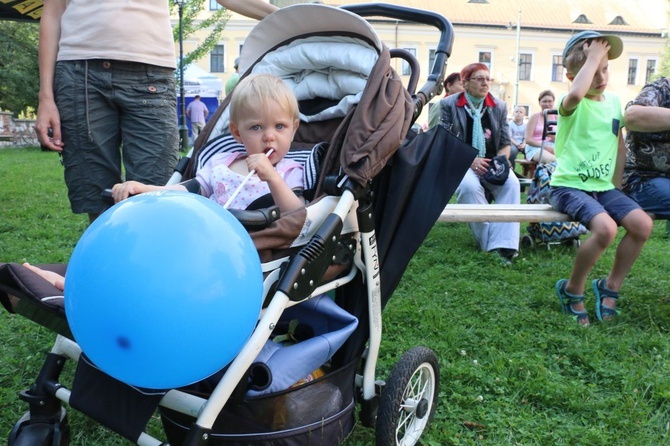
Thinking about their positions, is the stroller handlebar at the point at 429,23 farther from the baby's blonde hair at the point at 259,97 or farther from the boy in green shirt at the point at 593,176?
the boy in green shirt at the point at 593,176

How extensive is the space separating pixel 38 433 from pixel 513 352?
225 centimetres

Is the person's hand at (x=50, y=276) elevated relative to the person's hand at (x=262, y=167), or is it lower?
lower

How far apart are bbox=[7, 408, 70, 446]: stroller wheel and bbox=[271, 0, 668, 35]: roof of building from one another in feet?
134

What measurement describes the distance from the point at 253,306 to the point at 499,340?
85.6 inches

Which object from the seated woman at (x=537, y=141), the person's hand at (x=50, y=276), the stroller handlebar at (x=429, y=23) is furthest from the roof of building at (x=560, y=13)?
the person's hand at (x=50, y=276)

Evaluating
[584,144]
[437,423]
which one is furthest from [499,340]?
[584,144]

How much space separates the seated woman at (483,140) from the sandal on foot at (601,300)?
4.56ft

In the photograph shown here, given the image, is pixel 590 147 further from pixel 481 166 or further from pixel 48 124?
pixel 48 124

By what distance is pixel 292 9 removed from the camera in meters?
2.51

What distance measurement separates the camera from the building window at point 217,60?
128ft

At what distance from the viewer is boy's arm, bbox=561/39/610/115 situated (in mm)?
3488

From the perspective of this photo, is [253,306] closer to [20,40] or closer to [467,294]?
[467,294]

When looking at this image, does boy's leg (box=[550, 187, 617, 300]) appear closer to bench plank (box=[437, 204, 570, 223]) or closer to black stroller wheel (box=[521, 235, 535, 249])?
bench plank (box=[437, 204, 570, 223])

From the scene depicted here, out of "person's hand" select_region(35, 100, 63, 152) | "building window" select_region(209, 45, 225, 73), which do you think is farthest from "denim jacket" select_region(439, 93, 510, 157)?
"building window" select_region(209, 45, 225, 73)
